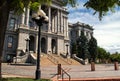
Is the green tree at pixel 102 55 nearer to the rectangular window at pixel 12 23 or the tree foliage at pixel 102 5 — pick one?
the rectangular window at pixel 12 23

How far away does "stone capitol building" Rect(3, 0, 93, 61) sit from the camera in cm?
5253

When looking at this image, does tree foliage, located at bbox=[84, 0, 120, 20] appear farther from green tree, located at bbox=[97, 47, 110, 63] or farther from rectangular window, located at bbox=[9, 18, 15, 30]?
green tree, located at bbox=[97, 47, 110, 63]

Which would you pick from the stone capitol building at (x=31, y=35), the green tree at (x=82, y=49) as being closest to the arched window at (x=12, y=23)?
the stone capitol building at (x=31, y=35)

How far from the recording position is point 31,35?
5538 centimetres

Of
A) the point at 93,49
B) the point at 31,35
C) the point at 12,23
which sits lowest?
the point at 93,49

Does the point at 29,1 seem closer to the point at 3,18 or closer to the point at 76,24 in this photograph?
the point at 3,18

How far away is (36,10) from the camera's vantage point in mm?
13805

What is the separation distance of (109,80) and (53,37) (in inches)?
1870

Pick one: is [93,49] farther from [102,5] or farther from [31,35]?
[102,5]

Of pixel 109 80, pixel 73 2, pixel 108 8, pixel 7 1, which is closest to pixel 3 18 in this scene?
pixel 7 1

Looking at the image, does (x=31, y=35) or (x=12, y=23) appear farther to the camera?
(x=12, y=23)

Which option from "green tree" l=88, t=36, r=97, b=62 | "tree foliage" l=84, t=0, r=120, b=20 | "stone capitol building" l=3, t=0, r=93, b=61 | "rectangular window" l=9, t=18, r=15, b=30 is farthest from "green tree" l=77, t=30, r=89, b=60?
"tree foliage" l=84, t=0, r=120, b=20

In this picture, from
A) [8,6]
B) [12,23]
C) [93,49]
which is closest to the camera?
[8,6]

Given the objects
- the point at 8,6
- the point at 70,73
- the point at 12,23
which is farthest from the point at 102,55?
the point at 8,6
